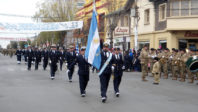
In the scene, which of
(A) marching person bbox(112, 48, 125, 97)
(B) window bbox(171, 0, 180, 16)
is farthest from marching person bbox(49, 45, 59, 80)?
(B) window bbox(171, 0, 180, 16)

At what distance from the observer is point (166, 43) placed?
26.9m

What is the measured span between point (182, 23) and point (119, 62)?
16.5 metres

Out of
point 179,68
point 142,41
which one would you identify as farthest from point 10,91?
point 142,41

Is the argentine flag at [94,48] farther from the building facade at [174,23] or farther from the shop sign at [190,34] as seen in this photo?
the shop sign at [190,34]

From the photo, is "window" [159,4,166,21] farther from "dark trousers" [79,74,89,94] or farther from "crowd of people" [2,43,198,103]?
"dark trousers" [79,74,89,94]

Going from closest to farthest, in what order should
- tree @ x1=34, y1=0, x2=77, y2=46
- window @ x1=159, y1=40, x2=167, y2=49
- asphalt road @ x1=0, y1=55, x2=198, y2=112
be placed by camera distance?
asphalt road @ x1=0, y1=55, x2=198, y2=112
window @ x1=159, y1=40, x2=167, y2=49
tree @ x1=34, y1=0, x2=77, y2=46

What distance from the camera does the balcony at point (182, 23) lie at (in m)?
24.8

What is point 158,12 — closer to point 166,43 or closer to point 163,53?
point 166,43

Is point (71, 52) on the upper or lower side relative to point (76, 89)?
upper

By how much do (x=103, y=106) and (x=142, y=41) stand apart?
2367 cm

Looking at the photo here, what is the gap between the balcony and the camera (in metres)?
24.8

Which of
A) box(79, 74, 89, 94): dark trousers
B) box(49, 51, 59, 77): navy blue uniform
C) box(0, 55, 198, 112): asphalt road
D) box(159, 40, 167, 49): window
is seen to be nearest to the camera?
box(0, 55, 198, 112): asphalt road

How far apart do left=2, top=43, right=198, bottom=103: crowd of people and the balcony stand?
4522 millimetres

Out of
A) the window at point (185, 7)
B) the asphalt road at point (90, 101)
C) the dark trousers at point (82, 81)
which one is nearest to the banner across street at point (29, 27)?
the window at point (185, 7)
